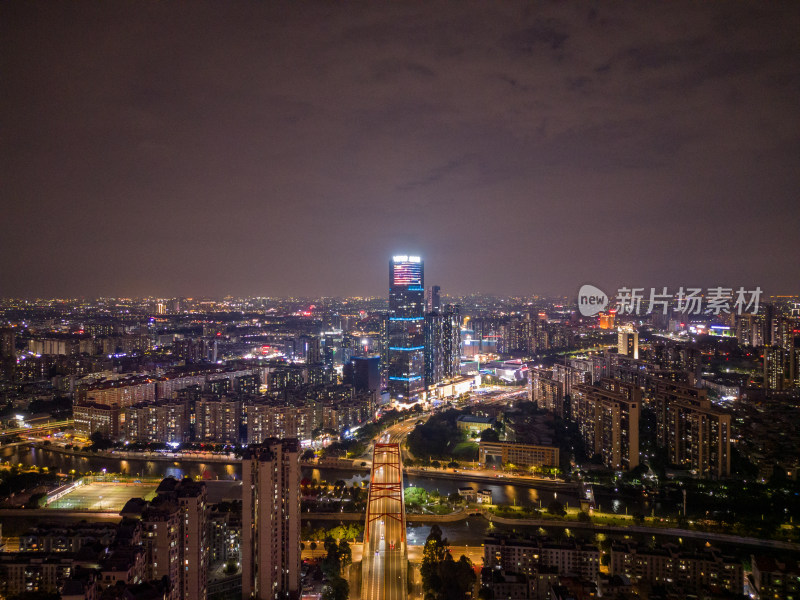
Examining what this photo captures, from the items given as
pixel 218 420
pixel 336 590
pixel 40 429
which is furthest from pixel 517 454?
pixel 40 429

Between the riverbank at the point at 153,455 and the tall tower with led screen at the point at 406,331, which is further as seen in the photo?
the tall tower with led screen at the point at 406,331

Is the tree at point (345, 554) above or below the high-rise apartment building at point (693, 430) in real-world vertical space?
below

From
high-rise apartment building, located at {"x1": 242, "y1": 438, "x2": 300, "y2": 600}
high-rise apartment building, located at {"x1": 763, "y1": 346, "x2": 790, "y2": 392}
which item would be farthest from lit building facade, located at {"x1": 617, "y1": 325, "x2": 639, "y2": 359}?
high-rise apartment building, located at {"x1": 242, "y1": 438, "x2": 300, "y2": 600}

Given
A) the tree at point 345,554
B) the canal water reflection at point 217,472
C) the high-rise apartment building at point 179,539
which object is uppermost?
the high-rise apartment building at point 179,539

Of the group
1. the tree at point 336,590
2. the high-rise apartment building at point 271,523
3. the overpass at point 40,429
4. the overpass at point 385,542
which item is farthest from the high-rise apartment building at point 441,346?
the high-rise apartment building at point 271,523

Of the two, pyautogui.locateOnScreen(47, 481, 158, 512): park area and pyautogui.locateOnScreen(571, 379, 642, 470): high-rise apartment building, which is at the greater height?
pyautogui.locateOnScreen(571, 379, 642, 470): high-rise apartment building

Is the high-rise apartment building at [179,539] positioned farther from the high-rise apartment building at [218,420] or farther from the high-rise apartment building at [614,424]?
the high-rise apartment building at [614,424]

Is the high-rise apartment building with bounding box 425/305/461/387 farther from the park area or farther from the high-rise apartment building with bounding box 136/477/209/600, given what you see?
the high-rise apartment building with bounding box 136/477/209/600
